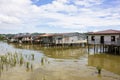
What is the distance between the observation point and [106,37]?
3647 cm

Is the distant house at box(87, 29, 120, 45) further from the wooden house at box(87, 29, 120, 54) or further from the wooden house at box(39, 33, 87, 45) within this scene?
the wooden house at box(39, 33, 87, 45)

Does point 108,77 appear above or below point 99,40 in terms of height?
below

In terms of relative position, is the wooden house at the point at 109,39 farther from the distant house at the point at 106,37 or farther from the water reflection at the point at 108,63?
the water reflection at the point at 108,63

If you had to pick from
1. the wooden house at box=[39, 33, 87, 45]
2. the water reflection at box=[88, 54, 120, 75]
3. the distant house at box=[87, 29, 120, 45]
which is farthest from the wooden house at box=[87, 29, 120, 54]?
the wooden house at box=[39, 33, 87, 45]

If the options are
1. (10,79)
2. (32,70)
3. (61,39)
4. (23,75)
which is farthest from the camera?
(61,39)

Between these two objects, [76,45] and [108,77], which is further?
[76,45]

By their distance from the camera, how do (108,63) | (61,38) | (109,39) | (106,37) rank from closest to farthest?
(108,63)
(109,39)
(106,37)
(61,38)

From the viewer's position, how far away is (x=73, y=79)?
18.0 m

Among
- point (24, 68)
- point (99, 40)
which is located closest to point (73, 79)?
point (24, 68)

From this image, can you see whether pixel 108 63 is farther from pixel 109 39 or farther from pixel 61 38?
pixel 61 38

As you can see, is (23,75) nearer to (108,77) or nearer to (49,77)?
(49,77)

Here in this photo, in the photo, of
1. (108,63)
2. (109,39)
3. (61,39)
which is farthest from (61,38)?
(108,63)

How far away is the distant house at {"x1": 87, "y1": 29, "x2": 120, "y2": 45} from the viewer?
115ft

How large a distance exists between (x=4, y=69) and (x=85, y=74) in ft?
27.7
